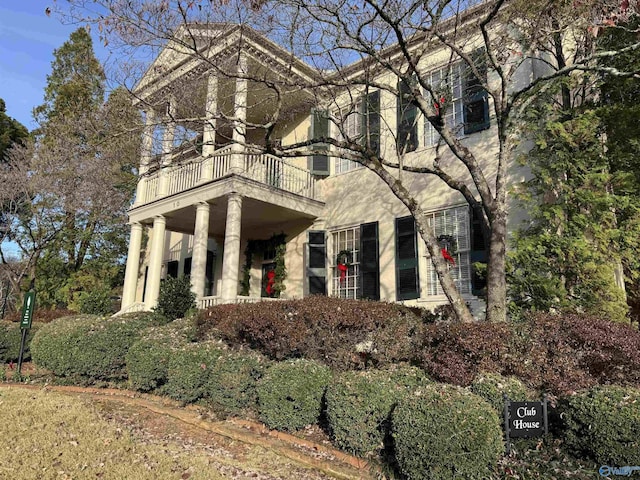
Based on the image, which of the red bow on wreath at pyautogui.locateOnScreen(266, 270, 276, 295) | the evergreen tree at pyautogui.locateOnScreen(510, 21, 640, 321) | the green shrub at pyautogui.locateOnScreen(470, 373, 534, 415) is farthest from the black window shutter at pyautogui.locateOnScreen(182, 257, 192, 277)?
the green shrub at pyautogui.locateOnScreen(470, 373, 534, 415)

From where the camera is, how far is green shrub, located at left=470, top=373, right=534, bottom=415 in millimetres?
4137

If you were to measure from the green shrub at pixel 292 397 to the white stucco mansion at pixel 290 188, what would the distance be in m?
3.80

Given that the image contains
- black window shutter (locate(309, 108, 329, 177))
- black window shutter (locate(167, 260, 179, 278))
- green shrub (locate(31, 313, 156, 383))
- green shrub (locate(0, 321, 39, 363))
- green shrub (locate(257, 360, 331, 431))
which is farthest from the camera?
black window shutter (locate(167, 260, 179, 278))

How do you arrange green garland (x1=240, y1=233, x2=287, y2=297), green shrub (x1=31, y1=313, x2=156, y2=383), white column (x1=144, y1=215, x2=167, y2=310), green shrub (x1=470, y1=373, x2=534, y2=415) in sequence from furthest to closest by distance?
1. green garland (x1=240, y1=233, x2=287, y2=297)
2. white column (x1=144, y1=215, x2=167, y2=310)
3. green shrub (x1=31, y1=313, x2=156, y2=383)
4. green shrub (x1=470, y1=373, x2=534, y2=415)

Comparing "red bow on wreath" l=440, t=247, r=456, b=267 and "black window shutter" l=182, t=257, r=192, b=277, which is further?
"black window shutter" l=182, t=257, r=192, b=277

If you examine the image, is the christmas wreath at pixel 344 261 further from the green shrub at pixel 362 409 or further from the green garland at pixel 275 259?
the green shrub at pixel 362 409

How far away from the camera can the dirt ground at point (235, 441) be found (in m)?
4.21

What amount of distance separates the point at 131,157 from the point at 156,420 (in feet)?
30.1

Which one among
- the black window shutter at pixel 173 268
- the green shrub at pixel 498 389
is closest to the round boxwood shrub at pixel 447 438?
the green shrub at pixel 498 389

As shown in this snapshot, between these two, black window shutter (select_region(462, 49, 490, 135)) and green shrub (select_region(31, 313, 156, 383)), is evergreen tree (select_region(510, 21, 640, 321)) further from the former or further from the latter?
green shrub (select_region(31, 313, 156, 383))

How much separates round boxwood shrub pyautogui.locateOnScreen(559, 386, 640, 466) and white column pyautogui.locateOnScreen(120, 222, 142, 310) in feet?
39.8

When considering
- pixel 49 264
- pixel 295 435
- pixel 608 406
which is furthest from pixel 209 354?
pixel 49 264

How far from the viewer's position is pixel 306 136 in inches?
525

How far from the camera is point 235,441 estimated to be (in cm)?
497
